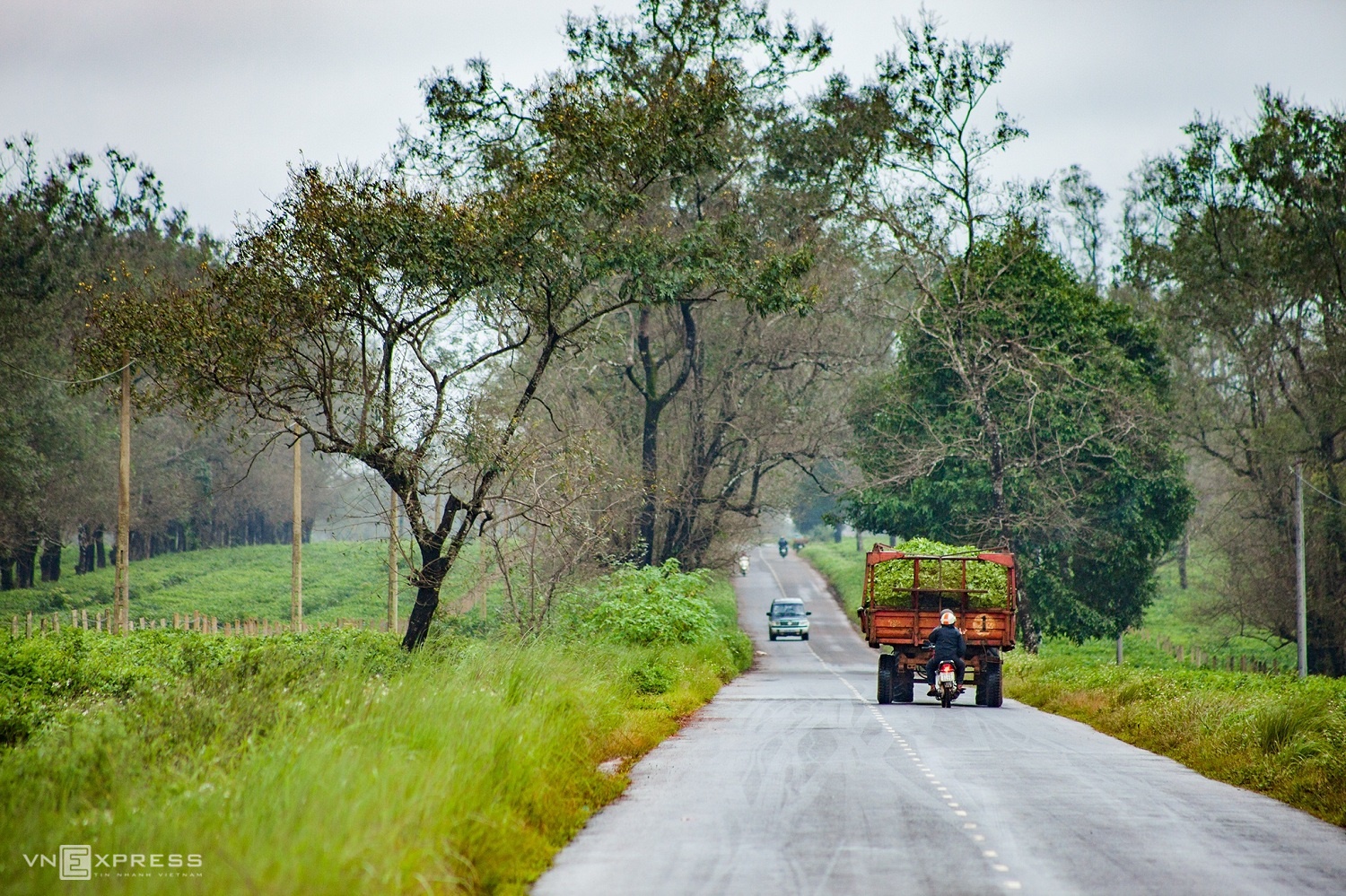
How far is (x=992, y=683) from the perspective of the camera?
2209cm

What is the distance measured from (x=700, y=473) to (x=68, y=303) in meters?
26.7

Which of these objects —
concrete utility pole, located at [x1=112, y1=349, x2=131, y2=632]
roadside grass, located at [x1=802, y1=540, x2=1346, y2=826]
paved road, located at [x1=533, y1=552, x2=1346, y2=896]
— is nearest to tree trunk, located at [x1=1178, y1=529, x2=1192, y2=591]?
roadside grass, located at [x1=802, y1=540, x2=1346, y2=826]

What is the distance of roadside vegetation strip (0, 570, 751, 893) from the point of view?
6188mm

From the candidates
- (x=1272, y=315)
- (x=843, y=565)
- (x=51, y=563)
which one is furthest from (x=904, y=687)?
(x=843, y=565)

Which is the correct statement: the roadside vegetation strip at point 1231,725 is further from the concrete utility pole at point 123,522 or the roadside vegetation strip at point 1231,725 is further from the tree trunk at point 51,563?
the tree trunk at point 51,563

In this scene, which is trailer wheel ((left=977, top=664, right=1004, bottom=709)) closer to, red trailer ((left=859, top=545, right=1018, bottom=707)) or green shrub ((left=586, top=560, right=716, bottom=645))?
red trailer ((left=859, top=545, right=1018, bottom=707))

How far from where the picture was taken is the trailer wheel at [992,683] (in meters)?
22.1

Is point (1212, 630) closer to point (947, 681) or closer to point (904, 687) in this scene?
point (904, 687)

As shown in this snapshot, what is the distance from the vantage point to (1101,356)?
39062 mm

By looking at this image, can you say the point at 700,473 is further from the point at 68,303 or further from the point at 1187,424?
the point at 68,303

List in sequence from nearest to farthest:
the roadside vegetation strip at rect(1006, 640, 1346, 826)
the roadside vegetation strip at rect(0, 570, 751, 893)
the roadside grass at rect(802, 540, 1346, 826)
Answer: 1. the roadside vegetation strip at rect(0, 570, 751, 893)
2. the roadside vegetation strip at rect(1006, 640, 1346, 826)
3. the roadside grass at rect(802, 540, 1346, 826)

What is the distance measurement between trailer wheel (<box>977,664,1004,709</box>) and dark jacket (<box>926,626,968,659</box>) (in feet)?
4.42

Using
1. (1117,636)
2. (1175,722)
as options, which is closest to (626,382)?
(1117,636)

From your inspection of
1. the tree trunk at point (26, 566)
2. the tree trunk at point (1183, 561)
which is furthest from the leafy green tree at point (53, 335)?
the tree trunk at point (1183, 561)
